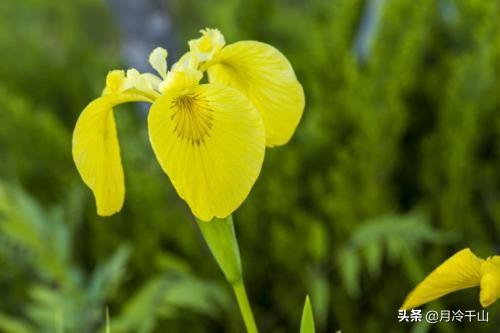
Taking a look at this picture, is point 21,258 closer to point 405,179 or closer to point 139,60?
point 139,60

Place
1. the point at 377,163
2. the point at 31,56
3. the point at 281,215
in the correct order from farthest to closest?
the point at 31,56 < the point at 281,215 < the point at 377,163

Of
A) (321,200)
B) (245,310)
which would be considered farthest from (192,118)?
(321,200)

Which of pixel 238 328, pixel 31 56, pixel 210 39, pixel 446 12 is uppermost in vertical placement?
pixel 31 56

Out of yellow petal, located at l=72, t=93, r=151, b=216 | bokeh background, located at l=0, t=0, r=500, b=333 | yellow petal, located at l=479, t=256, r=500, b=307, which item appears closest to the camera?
yellow petal, located at l=479, t=256, r=500, b=307

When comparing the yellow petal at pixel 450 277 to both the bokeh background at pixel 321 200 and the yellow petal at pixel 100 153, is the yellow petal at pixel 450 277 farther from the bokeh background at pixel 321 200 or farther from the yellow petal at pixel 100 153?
the bokeh background at pixel 321 200

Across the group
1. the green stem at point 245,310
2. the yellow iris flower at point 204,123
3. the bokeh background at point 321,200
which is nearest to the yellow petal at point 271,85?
the yellow iris flower at point 204,123

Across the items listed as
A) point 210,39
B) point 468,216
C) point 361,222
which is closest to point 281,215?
point 361,222

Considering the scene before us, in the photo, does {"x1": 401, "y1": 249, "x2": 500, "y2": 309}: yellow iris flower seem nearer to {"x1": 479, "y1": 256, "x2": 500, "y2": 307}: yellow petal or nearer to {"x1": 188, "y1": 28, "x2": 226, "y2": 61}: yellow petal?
{"x1": 479, "y1": 256, "x2": 500, "y2": 307}: yellow petal

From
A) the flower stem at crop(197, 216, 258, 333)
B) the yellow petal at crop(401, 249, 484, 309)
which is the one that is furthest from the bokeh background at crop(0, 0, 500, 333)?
the yellow petal at crop(401, 249, 484, 309)
